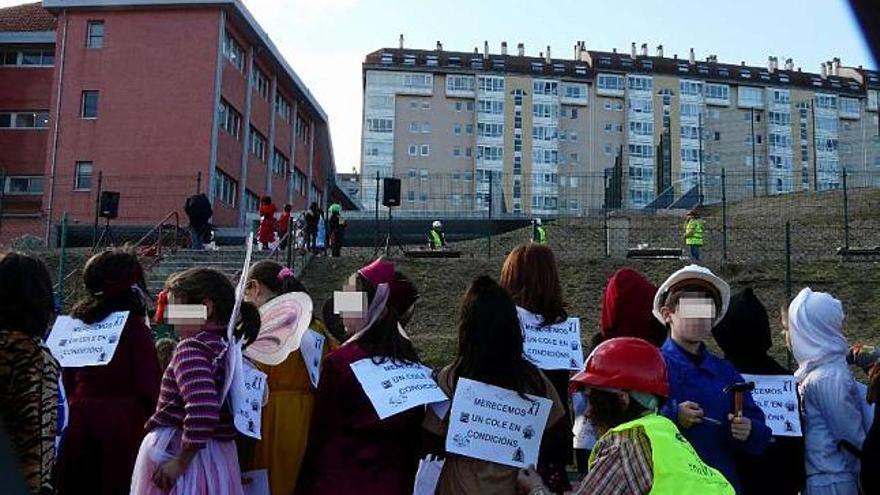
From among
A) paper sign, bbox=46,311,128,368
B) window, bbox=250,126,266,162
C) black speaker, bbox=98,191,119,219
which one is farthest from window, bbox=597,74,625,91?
paper sign, bbox=46,311,128,368

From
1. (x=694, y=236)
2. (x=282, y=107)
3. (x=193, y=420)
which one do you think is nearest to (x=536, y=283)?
(x=193, y=420)

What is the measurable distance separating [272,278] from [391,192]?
20030 millimetres

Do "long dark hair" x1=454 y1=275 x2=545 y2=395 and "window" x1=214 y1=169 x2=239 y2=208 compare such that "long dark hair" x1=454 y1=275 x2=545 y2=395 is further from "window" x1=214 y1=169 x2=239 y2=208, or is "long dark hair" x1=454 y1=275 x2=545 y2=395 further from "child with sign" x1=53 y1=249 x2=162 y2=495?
"window" x1=214 y1=169 x2=239 y2=208

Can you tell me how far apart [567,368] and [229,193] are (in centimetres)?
3661

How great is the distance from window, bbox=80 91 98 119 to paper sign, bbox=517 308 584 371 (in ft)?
119

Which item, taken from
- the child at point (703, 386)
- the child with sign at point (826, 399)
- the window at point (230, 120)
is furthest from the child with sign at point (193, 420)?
the window at point (230, 120)

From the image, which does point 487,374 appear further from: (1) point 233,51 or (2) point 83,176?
(1) point 233,51

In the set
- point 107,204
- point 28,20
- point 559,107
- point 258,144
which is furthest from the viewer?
point 559,107

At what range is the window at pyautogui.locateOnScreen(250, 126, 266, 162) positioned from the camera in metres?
42.8

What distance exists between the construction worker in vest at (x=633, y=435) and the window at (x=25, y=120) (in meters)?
42.2

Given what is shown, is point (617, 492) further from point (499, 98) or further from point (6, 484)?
point (499, 98)

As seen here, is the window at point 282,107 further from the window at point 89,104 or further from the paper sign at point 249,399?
the paper sign at point 249,399

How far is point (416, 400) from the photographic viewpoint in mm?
3693

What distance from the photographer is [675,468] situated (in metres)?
2.72
